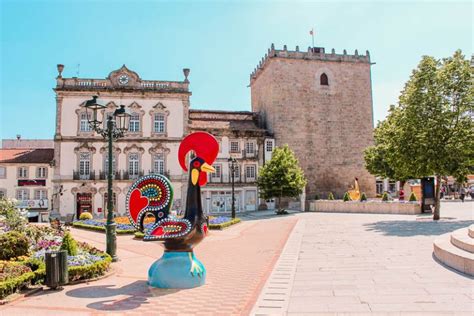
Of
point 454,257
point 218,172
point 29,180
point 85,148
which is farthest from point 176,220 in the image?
point 29,180

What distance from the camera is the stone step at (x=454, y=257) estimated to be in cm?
918

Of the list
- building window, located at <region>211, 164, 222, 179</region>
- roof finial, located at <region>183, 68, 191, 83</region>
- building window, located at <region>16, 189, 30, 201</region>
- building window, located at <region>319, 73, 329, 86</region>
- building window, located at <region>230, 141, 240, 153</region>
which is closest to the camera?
building window, located at <region>16, 189, 30, 201</region>

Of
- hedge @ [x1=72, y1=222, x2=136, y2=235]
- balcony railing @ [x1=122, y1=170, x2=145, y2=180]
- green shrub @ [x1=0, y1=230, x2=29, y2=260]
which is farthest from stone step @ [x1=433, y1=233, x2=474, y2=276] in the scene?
balcony railing @ [x1=122, y1=170, x2=145, y2=180]

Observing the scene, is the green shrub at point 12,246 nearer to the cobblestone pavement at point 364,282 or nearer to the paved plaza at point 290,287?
the paved plaza at point 290,287

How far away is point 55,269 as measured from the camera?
8.75 meters

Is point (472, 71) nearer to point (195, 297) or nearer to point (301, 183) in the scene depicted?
point (301, 183)

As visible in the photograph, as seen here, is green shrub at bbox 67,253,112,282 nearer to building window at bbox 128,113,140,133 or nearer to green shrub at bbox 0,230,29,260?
green shrub at bbox 0,230,29,260

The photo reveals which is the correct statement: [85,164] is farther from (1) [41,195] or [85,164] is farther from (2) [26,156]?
(2) [26,156]

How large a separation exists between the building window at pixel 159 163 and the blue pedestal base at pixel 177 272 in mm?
27810

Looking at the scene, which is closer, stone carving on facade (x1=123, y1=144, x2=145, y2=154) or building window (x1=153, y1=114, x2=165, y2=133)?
stone carving on facade (x1=123, y1=144, x2=145, y2=154)

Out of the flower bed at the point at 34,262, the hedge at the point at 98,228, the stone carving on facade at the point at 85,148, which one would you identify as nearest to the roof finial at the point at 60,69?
the stone carving on facade at the point at 85,148

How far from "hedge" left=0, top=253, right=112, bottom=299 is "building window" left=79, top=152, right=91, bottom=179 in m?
26.2

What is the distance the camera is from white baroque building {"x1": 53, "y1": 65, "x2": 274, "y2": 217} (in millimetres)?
34906

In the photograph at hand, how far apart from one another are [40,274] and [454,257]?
Result: 1021cm
